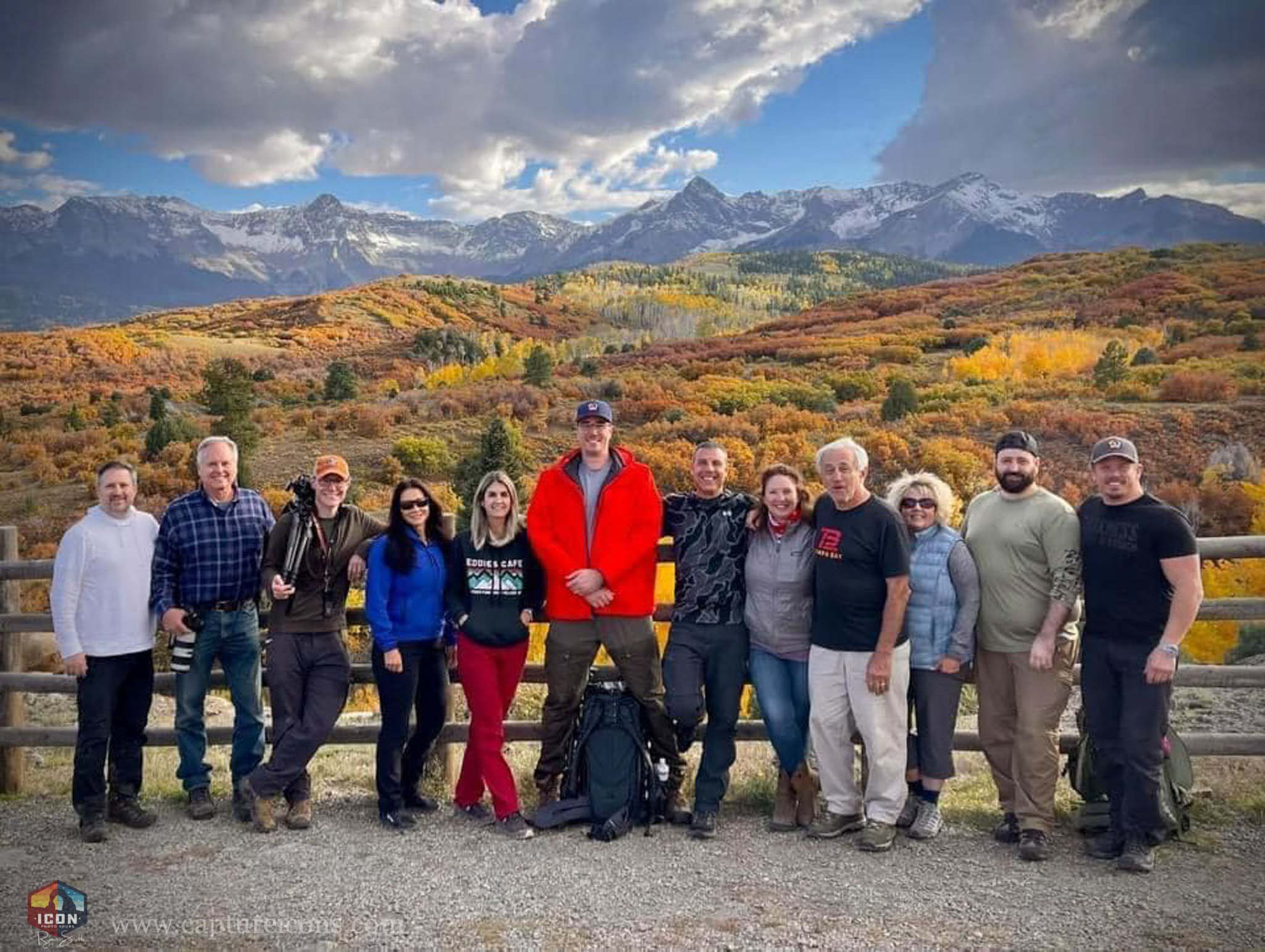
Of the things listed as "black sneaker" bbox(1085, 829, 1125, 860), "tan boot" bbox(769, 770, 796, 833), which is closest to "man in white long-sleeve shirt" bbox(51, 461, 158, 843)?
"tan boot" bbox(769, 770, 796, 833)

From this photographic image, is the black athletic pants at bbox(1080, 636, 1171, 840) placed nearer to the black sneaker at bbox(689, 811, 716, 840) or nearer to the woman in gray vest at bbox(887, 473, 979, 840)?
the woman in gray vest at bbox(887, 473, 979, 840)

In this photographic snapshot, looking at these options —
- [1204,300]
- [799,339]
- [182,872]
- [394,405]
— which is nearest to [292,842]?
[182,872]

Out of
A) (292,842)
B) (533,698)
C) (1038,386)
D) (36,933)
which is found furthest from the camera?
(1038,386)

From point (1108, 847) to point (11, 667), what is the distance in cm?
692

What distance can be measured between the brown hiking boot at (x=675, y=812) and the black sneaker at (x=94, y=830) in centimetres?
324

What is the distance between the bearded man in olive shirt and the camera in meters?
4.64

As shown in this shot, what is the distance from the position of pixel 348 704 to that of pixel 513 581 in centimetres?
723

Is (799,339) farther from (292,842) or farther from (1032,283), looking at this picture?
(292,842)

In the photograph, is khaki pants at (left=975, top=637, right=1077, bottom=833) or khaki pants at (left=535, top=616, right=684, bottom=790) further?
khaki pants at (left=535, top=616, right=684, bottom=790)

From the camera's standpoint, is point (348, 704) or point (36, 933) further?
point (348, 704)

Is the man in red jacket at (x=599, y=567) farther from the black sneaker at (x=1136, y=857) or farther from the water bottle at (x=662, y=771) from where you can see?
the black sneaker at (x=1136, y=857)

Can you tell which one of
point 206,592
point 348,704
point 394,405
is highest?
point 394,405

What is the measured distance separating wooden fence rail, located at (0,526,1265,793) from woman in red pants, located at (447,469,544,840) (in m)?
0.44

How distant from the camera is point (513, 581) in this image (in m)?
5.03
